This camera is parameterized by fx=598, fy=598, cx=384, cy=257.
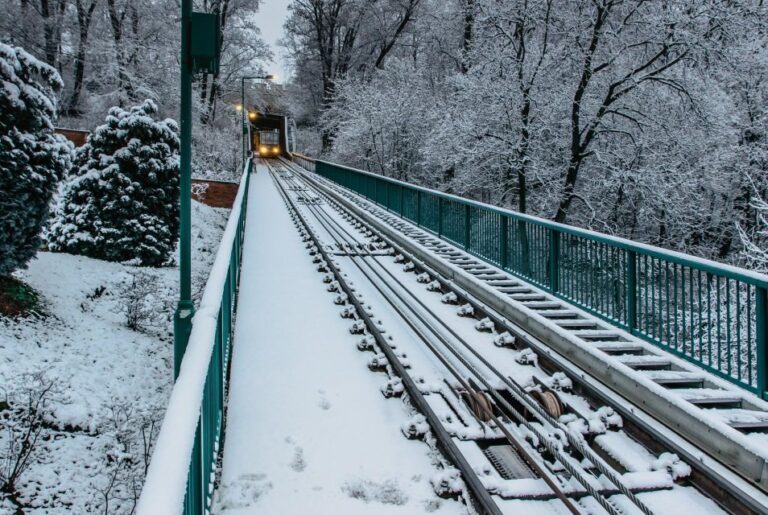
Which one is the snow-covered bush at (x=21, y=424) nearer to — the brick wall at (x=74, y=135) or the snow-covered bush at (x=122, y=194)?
the snow-covered bush at (x=122, y=194)

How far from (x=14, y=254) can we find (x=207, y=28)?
24.3ft

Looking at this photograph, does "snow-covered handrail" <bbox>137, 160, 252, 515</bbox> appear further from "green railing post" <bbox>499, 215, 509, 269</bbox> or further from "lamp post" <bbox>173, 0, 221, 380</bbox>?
"green railing post" <bbox>499, 215, 509, 269</bbox>

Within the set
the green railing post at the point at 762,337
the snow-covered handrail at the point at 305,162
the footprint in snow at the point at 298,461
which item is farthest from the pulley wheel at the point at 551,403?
the snow-covered handrail at the point at 305,162

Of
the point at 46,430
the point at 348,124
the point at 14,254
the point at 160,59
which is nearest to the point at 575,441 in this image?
the point at 46,430

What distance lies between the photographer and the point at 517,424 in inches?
216

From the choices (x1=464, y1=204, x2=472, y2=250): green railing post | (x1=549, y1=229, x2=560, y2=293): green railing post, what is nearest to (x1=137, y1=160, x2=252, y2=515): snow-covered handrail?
(x1=549, y1=229, x2=560, y2=293): green railing post

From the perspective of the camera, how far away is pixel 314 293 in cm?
1034

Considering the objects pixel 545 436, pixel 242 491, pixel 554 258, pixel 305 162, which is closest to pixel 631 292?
pixel 554 258

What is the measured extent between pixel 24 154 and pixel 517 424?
33.8ft

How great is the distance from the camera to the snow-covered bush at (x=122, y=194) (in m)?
17.0

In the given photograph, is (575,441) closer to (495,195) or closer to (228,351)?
(228,351)

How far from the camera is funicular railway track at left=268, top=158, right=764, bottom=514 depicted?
14.1 ft

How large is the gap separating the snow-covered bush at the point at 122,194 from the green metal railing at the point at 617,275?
7906mm

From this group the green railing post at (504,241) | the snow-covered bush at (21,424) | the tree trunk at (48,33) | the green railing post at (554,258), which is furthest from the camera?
the tree trunk at (48,33)
